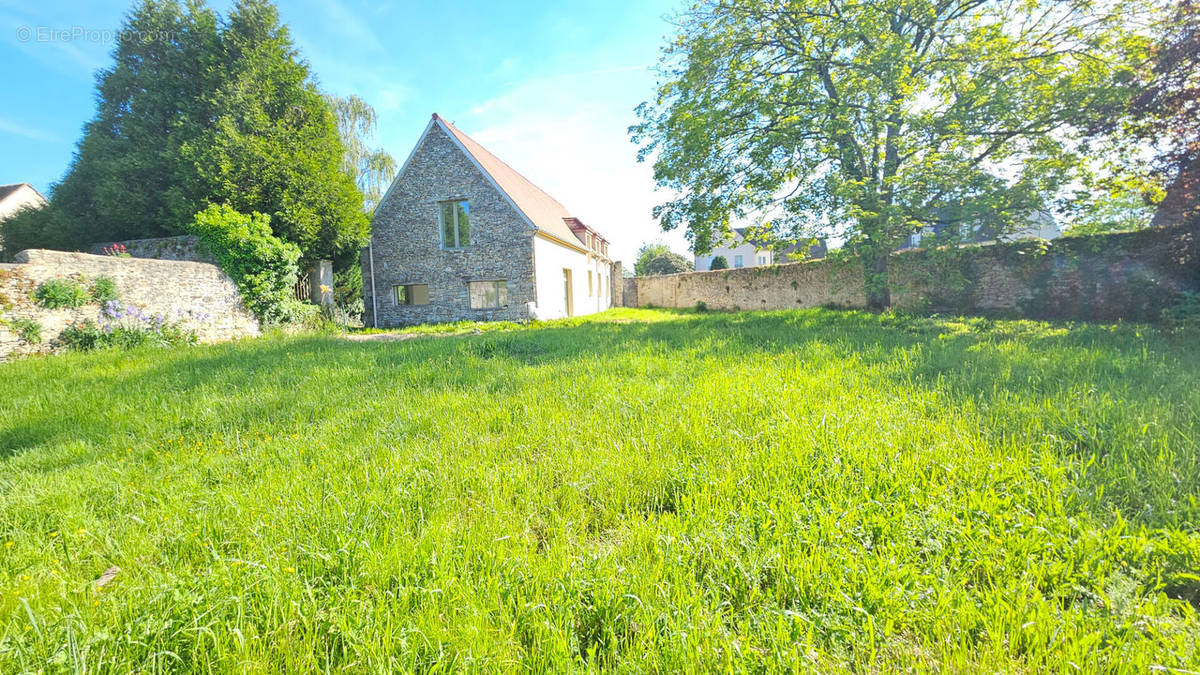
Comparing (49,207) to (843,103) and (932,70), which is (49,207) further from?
(932,70)

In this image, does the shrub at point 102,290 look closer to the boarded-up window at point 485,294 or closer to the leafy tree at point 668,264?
the boarded-up window at point 485,294

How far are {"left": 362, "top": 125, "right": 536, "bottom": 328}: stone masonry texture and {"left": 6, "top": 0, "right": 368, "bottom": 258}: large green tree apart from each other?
165cm

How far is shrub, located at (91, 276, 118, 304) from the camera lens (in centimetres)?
841

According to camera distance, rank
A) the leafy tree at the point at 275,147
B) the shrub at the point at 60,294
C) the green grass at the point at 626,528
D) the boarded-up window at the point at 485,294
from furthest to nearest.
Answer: the boarded-up window at the point at 485,294 → the leafy tree at the point at 275,147 → the shrub at the point at 60,294 → the green grass at the point at 626,528

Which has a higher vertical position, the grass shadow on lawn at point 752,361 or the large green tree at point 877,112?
the large green tree at point 877,112

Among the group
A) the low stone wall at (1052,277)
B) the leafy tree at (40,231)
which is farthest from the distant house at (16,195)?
the low stone wall at (1052,277)

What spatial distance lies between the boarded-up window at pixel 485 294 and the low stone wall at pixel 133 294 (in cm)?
692

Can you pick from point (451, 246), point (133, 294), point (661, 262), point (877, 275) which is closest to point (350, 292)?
point (451, 246)

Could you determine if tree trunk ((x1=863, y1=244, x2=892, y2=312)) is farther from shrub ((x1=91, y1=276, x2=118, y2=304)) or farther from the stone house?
shrub ((x1=91, y1=276, x2=118, y2=304))

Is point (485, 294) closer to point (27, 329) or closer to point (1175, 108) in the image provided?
point (27, 329)

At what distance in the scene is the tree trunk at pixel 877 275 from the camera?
9910 millimetres

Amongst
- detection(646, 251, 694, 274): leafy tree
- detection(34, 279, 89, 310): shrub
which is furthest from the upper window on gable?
detection(646, 251, 694, 274): leafy tree

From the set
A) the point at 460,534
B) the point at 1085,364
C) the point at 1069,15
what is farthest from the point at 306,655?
the point at 1069,15

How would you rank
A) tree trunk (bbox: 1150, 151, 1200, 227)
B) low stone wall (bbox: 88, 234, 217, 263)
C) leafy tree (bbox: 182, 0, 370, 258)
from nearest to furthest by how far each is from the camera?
tree trunk (bbox: 1150, 151, 1200, 227)
low stone wall (bbox: 88, 234, 217, 263)
leafy tree (bbox: 182, 0, 370, 258)
